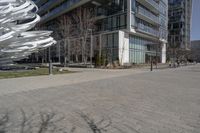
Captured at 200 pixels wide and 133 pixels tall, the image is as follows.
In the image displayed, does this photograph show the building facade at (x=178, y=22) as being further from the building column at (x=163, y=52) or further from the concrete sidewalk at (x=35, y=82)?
the concrete sidewalk at (x=35, y=82)

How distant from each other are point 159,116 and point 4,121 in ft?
14.2

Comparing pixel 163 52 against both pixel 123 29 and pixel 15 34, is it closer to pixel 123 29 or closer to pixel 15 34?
pixel 123 29

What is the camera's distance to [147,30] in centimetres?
5081

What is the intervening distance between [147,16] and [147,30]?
11.7ft

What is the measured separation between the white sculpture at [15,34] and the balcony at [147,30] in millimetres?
27846

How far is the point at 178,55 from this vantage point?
64750 mm

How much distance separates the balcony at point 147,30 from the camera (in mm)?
47356

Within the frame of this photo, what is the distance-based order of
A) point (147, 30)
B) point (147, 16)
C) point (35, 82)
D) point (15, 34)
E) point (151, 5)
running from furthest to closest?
point (151, 5)
point (147, 16)
point (147, 30)
point (15, 34)
point (35, 82)

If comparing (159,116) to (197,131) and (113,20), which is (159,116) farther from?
(113,20)

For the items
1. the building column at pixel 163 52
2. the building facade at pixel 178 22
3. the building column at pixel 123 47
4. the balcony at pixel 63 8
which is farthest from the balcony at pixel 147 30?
the building facade at pixel 178 22

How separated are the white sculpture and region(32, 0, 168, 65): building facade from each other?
15.7m

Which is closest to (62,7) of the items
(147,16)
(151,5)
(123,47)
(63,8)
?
(63,8)

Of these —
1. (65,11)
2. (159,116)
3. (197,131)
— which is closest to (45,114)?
(159,116)

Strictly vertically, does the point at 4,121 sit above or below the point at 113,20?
below
